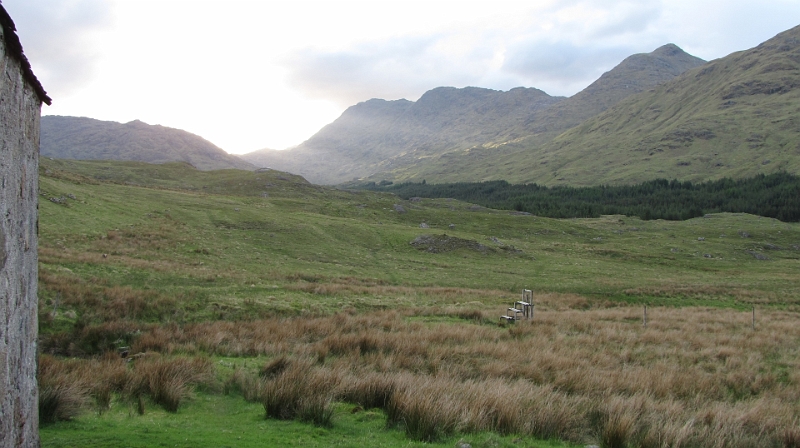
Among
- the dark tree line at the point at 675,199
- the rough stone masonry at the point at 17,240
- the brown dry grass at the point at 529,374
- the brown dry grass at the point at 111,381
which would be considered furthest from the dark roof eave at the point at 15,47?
the dark tree line at the point at 675,199

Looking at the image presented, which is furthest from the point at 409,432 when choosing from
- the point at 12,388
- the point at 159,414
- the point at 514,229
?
the point at 514,229

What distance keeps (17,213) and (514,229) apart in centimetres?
7311

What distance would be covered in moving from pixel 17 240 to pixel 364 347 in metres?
11.0

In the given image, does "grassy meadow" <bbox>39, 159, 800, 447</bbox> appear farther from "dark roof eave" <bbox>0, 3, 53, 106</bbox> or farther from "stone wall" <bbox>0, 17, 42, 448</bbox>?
"dark roof eave" <bbox>0, 3, 53, 106</bbox>

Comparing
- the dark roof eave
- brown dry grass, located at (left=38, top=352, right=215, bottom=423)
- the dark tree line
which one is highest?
the dark tree line

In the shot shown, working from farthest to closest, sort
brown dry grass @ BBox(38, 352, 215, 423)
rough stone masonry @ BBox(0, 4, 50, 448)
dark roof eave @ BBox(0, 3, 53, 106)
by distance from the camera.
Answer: brown dry grass @ BBox(38, 352, 215, 423) < rough stone masonry @ BBox(0, 4, 50, 448) < dark roof eave @ BBox(0, 3, 53, 106)

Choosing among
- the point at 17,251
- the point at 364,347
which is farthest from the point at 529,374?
the point at 17,251

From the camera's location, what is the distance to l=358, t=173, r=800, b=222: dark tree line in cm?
12350

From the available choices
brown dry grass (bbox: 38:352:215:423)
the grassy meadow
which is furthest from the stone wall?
brown dry grass (bbox: 38:352:215:423)

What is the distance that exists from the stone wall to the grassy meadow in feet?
5.52

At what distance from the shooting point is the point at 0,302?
4988 mm

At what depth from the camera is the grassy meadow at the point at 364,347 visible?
343 inches

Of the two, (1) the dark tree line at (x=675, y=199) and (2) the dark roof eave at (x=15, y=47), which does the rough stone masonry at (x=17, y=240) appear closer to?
(2) the dark roof eave at (x=15, y=47)

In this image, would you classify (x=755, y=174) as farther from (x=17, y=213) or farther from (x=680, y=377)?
(x=17, y=213)
